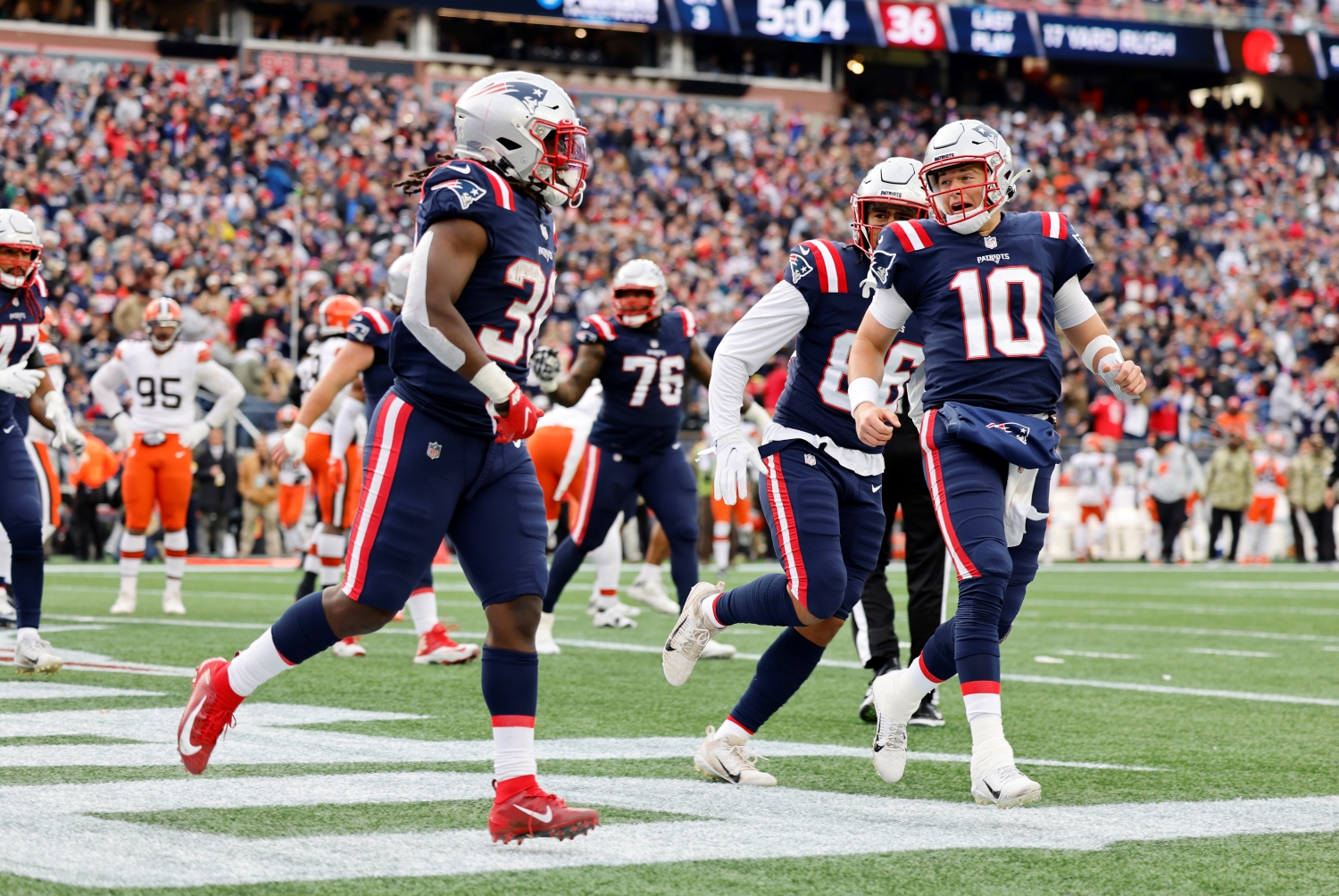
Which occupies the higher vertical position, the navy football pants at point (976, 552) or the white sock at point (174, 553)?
the navy football pants at point (976, 552)

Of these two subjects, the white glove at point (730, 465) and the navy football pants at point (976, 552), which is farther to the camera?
the white glove at point (730, 465)

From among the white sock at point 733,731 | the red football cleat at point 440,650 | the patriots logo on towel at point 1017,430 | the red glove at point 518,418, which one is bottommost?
the red football cleat at point 440,650

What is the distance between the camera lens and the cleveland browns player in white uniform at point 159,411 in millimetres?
10328

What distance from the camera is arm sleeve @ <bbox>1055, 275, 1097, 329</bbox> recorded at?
4.80 meters

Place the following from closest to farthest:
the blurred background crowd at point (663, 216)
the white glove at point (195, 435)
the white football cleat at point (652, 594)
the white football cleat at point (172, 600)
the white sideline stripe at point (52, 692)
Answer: the white sideline stripe at point (52, 692), the white glove at point (195, 435), the white football cleat at point (172, 600), the white football cleat at point (652, 594), the blurred background crowd at point (663, 216)

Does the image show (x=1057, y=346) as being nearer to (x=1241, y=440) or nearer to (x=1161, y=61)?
(x=1241, y=440)

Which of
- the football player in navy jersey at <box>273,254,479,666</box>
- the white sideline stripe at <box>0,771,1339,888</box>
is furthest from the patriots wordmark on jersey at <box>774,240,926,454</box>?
the football player in navy jersey at <box>273,254,479,666</box>

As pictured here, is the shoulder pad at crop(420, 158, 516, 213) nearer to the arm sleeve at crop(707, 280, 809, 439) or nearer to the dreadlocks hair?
the dreadlocks hair

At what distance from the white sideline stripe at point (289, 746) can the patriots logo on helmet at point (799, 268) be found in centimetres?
147

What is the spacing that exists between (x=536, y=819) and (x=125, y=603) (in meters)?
7.45

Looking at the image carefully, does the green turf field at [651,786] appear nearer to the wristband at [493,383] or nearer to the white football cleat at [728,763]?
the white football cleat at [728,763]

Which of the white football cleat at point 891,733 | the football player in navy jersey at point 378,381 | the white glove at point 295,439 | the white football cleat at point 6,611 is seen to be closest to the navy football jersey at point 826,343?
the white football cleat at point 891,733

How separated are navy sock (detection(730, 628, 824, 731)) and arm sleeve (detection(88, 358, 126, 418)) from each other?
6503mm

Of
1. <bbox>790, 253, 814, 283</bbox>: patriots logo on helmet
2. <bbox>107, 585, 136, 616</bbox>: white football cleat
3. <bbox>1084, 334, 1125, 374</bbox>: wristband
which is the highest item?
<bbox>790, 253, 814, 283</bbox>: patriots logo on helmet
